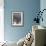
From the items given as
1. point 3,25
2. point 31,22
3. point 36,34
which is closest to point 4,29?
point 3,25

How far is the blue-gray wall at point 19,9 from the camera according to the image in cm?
550

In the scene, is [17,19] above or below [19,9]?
below

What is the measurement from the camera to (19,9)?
217 inches

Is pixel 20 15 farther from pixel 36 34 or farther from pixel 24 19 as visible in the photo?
pixel 36 34

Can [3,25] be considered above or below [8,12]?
below

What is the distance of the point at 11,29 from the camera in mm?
5535

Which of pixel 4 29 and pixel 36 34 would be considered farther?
pixel 4 29

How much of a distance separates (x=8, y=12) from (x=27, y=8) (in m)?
0.79

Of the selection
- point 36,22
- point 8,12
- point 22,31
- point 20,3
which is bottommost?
point 22,31

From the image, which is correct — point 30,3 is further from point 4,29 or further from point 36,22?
point 4,29

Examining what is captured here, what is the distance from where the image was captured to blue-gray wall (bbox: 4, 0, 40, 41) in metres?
5.50

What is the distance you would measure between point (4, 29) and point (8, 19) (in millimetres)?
435

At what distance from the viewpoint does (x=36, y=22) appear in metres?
5.44

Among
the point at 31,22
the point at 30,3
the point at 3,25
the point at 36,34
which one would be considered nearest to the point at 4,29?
the point at 3,25
